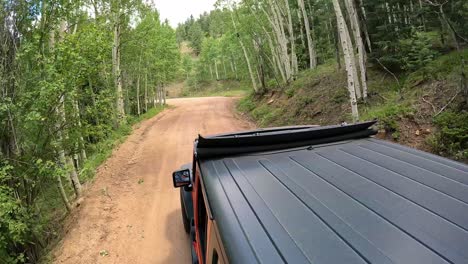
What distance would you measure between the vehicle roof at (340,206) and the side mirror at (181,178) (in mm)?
1522

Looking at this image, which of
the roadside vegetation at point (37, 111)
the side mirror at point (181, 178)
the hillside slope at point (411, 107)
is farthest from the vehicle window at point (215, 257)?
the hillside slope at point (411, 107)

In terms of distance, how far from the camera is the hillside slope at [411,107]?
748cm

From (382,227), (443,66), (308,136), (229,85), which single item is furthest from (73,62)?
(229,85)

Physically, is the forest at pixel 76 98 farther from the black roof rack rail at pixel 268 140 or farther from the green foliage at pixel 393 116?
the black roof rack rail at pixel 268 140

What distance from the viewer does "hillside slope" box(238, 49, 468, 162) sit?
748 centimetres

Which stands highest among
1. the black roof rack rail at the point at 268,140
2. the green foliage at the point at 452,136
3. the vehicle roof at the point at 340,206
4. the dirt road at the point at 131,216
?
the black roof rack rail at the point at 268,140

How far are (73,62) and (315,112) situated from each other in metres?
9.12

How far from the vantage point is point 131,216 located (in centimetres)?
747

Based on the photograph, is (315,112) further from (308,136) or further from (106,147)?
(308,136)

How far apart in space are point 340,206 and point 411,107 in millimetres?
7919

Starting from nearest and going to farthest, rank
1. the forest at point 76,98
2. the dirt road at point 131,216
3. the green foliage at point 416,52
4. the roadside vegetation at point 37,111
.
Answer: the dirt road at point 131,216
the roadside vegetation at point 37,111
the forest at point 76,98
the green foliage at point 416,52

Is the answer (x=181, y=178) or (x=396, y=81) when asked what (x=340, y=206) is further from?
(x=396, y=81)

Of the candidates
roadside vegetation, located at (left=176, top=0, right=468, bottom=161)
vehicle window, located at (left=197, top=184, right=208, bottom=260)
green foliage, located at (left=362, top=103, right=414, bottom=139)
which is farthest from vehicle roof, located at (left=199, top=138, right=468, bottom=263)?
green foliage, located at (left=362, top=103, right=414, bottom=139)

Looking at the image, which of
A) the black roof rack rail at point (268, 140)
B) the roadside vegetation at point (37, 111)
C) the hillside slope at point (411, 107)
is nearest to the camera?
the black roof rack rail at point (268, 140)
